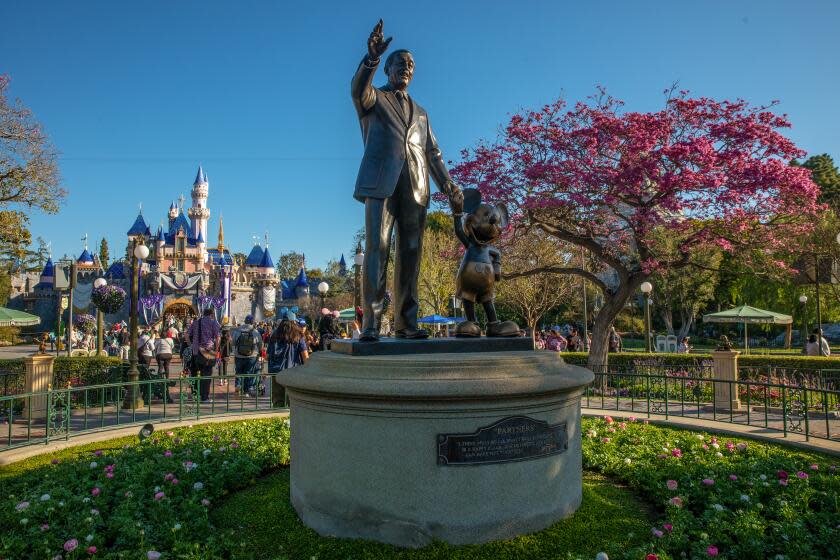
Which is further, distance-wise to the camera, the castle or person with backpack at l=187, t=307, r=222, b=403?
the castle

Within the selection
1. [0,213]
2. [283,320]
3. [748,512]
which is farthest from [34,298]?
[748,512]

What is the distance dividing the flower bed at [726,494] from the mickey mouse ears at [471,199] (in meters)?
3.01

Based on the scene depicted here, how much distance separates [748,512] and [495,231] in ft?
9.82

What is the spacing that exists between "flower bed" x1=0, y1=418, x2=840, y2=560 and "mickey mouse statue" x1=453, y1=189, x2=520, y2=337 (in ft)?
5.67

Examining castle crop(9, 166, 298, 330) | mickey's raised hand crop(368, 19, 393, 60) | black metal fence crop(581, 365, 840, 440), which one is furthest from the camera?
castle crop(9, 166, 298, 330)

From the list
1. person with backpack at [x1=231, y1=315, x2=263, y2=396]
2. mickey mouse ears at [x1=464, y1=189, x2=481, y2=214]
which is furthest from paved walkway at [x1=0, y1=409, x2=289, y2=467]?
mickey mouse ears at [x1=464, y1=189, x2=481, y2=214]

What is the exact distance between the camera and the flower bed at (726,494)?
3.77m

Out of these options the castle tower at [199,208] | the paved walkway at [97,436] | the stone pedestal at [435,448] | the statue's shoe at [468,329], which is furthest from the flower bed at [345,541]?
the castle tower at [199,208]

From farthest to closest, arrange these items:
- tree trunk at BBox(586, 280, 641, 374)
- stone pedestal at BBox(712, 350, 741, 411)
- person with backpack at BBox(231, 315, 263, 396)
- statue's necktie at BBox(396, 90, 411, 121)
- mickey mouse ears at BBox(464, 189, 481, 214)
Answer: tree trunk at BBox(586, 280, 641, 374) < person with backpack at BBox(231, 315, 263, 396) < stone pedestal at BBox(712, 350, 741, 411) < mickey mouse ears at BBox(464, 189, 481, 214) < statue's necktie at BBox(396, 90, 411, 121)

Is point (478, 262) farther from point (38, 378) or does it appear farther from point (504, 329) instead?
point (38, 378)

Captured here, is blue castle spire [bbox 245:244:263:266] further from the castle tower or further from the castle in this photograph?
the castle tower

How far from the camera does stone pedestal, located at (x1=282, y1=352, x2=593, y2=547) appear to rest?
12.9ft

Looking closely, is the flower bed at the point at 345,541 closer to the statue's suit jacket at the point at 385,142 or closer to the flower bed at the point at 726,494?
the flower bed at the point at 726,494

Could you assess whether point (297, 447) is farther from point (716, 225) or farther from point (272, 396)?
point (716, 225)
